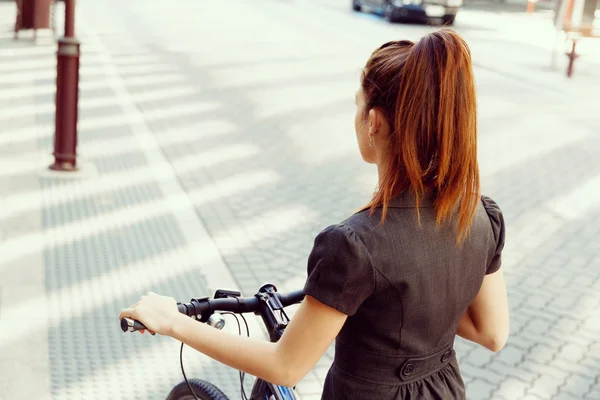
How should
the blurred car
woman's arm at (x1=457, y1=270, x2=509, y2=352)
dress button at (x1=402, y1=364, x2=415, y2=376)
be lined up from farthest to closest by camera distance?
the blurred car < woman's arm at (x1=457, y1=270, x2=509, y2=352) < dress button at (x1=402, y1=364, x2=415, y2=376)

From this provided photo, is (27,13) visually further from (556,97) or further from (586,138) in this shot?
(586,138)

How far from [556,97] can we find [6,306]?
10.6 m

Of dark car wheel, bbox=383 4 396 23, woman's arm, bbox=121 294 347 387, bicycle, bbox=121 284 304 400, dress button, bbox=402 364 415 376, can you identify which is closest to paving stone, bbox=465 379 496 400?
bicycle, bbox=121 284 304 400

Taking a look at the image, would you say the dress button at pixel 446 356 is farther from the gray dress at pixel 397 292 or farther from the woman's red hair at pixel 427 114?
the woman's red hair at pixel 427 114

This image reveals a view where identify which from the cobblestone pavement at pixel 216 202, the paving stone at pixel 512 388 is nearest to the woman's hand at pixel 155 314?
the cobblestone pavement at pixel 216 202

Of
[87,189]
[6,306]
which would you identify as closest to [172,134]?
[87,189]

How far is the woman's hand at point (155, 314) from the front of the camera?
2.11 metres

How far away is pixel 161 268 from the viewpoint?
603cm

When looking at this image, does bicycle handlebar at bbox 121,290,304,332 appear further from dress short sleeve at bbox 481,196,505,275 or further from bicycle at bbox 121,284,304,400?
dress short sleeve at bbox 481,196,505,275

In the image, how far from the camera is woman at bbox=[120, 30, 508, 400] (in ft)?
6.31

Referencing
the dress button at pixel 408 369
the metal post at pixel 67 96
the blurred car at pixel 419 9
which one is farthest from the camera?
the blurred car at pixel 419 9

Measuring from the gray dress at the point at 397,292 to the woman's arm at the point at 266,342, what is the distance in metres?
0.05

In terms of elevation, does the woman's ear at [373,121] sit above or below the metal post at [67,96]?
above

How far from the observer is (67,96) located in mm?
7910
